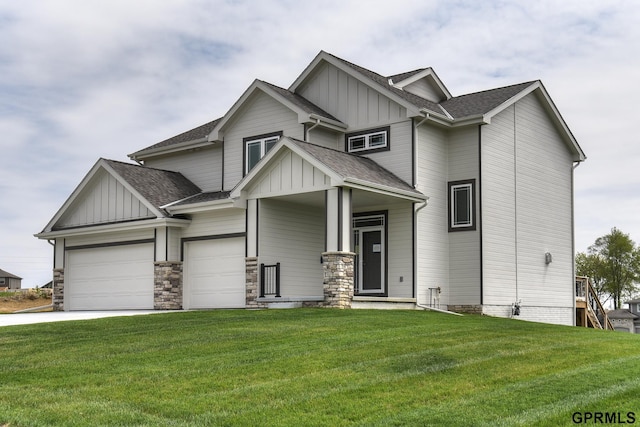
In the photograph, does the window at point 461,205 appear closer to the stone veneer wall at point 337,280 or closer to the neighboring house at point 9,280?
the stone veneer wall at point 337,280

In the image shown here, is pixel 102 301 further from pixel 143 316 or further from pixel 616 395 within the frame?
pixel 616 395

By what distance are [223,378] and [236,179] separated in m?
15.8

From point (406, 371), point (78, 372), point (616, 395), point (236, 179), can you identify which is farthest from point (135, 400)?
point (236, 179)

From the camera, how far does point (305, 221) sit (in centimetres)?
2398

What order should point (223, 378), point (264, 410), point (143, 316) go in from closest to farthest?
point (264, 410) < point (223, 378) < point (143, 316)

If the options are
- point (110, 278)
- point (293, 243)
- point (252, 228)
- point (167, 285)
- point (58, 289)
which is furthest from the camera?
point (58, 289)

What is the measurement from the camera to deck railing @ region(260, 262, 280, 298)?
22.2 metres

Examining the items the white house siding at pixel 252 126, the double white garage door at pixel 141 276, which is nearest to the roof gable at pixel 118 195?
the double white garage door at pixel 141 276

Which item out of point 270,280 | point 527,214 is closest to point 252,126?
point 270,280

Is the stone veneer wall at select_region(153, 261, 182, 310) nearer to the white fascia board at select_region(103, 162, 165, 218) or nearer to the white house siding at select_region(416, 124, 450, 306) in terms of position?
the white fascia board at select_region(103, 162, 165, 218)

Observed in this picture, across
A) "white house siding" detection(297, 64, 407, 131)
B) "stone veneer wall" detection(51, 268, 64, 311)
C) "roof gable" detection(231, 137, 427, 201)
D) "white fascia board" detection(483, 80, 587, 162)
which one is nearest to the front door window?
"roof gable" detection(231, 137, 427, 201)

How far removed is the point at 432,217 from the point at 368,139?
9.85 ft

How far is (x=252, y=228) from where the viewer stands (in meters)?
22.4

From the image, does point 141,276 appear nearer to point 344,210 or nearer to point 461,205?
point 344,210
